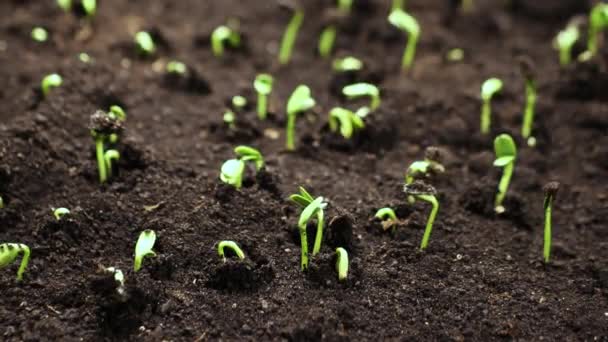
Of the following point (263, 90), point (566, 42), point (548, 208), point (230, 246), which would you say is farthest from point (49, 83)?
point (566, 42)

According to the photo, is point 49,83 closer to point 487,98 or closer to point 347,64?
point 347,64

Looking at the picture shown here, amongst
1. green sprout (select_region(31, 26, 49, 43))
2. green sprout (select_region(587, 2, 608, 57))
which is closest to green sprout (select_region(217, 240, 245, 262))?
green sprout (select_region(31, 26, 49, 43))

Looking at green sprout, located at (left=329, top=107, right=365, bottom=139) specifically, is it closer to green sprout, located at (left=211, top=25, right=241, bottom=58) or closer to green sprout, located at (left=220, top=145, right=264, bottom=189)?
green sprout, located at (left=220, top=145, right=264, bottom=189)

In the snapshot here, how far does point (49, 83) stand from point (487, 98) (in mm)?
1606

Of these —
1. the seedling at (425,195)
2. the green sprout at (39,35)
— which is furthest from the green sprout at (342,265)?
the green sprout at (39,35)

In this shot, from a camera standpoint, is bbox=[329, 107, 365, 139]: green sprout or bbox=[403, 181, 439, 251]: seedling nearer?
bbox=[403, 181, 439, 251]: seedling

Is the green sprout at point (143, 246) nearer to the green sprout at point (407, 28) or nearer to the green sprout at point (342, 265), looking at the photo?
the green sprout at point (342, 265)

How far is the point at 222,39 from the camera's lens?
3.16 metres

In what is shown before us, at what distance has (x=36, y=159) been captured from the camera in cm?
238

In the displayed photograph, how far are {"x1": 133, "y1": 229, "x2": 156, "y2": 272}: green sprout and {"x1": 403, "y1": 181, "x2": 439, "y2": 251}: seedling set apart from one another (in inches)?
30.7

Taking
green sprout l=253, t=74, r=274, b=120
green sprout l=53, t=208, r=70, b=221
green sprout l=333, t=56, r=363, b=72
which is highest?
green sprout l=333, t=56, r=363, b=72

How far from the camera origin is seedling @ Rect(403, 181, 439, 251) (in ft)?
7.13

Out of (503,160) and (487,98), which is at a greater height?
(487,98)

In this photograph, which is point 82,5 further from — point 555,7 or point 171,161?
point 555,7
